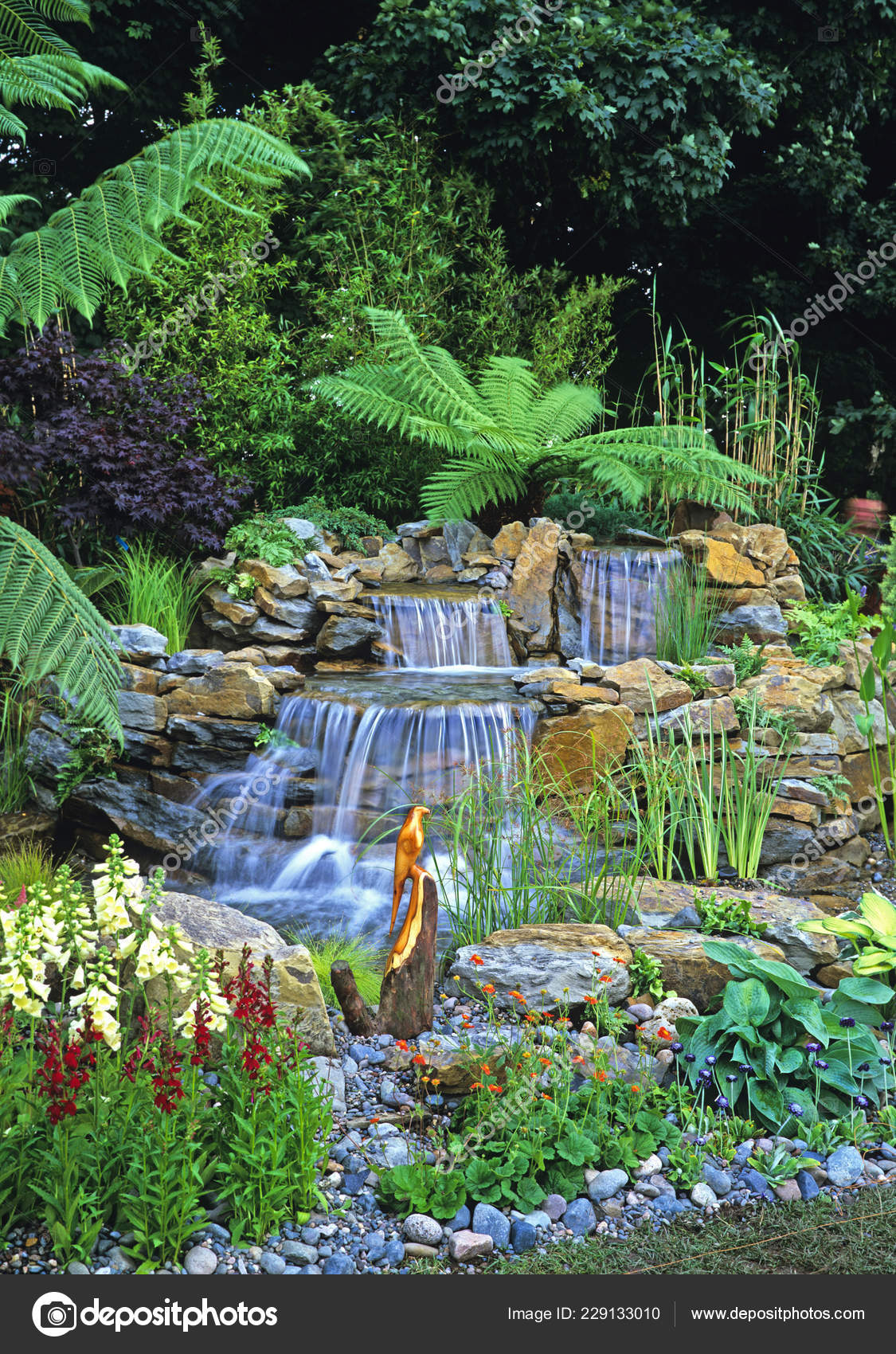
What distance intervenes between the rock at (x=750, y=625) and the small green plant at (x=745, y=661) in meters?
0.35

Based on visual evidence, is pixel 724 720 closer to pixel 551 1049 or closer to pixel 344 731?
pixel 344 731

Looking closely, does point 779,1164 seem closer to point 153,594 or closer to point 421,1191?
point 421,1191

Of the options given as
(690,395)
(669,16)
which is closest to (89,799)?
(690,395)

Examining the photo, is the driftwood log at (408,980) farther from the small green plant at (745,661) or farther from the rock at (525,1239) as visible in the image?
the small green plant at (745,661)

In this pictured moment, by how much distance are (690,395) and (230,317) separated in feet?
10.5

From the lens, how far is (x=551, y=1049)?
8.00 ft

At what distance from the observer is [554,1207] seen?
215 centimetres

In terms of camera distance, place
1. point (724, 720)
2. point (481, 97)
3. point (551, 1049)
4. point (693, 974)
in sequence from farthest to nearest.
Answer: point (481, 97), point (724, 720), point (693, 974), point (551, 1049)

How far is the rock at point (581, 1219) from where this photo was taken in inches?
83.3

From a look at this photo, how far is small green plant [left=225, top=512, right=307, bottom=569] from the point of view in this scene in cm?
571

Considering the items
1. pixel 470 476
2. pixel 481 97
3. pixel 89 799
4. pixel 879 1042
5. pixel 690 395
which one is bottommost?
pixel 879 1042

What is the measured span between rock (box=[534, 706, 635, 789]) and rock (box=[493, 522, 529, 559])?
6.32ft

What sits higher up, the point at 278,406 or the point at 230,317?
the point at 230,317

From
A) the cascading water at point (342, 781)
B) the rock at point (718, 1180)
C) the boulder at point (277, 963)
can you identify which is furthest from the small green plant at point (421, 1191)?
the cascading water at point (342, 781)
